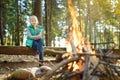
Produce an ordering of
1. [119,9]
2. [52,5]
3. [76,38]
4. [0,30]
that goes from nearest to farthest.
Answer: [76,38] → [0,30] → [119,9] → [52,5]

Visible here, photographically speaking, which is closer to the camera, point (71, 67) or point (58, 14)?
point (71, 67)

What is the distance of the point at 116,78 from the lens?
574 cm

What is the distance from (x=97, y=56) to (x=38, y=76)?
52.3 inches

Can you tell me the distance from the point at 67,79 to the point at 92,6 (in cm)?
2765

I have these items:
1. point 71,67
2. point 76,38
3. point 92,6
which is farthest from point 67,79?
point 92,6

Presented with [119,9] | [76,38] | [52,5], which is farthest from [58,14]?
[76,38]

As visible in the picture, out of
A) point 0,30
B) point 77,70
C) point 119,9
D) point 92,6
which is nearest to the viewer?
point 77,70

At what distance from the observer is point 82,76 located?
562cm

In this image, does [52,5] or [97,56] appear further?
[52,5]

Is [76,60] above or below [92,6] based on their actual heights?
below

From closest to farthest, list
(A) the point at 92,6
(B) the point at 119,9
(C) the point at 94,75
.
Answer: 1. (C) the point at 94,75
2. (B) the point at 119,9
3. (A) the point at 92,6

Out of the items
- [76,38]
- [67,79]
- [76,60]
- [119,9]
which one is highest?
[119,9]

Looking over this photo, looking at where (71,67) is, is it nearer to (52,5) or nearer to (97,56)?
(97,56)

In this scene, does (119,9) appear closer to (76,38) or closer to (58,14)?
(58,14)
